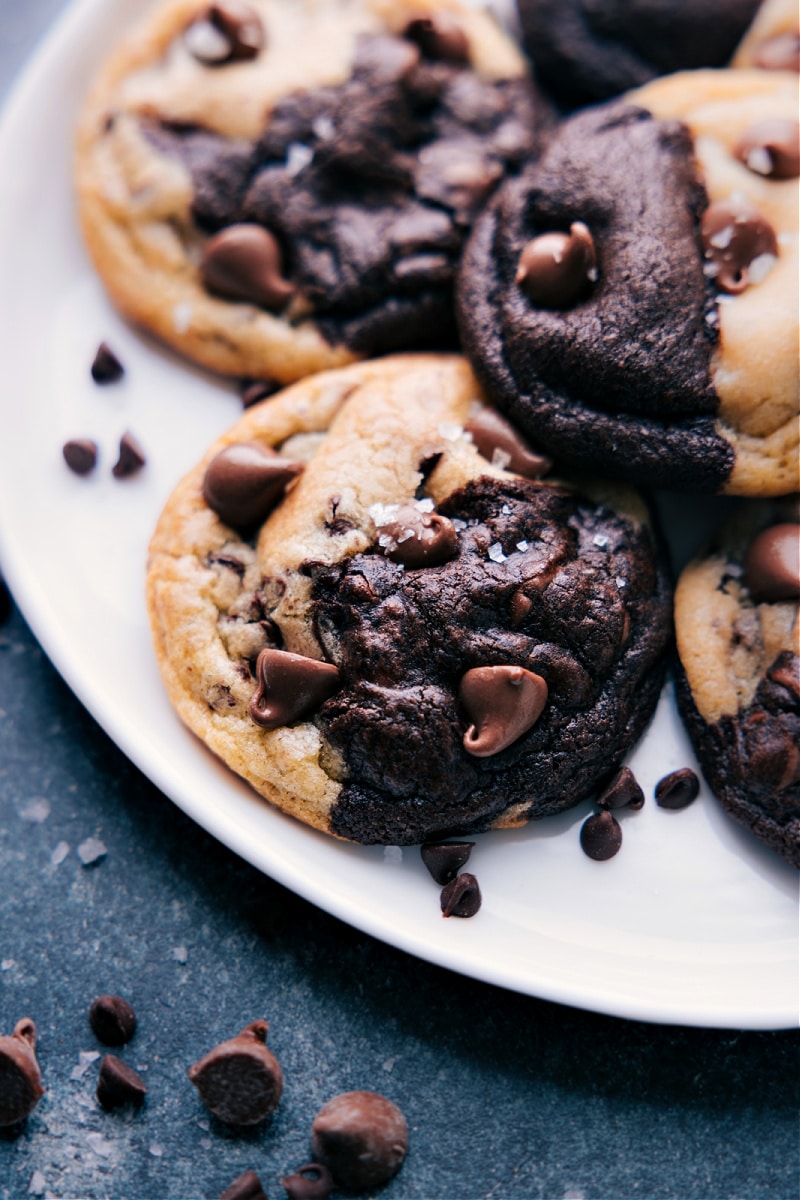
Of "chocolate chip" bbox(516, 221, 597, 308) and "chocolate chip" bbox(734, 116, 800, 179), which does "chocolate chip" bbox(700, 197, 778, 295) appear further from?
"chocolate chip" bbox(516, 221, 597, 308)

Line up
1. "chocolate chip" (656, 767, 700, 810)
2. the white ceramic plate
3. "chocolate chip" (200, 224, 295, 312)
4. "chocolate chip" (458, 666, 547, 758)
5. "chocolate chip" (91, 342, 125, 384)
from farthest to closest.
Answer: "chocolate chip" (91, 342, 125, 384) → "chocolate chip" (200, 224, 295, 312) → "chocolate chip" (656, 767, 700, 810) → the white ceramic plate → "chocolate chip" (458, 666, 547, 758)

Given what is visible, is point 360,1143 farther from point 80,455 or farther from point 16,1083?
point 80,455

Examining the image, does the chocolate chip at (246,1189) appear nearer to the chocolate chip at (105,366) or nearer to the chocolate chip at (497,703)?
the chocolate chip at (497,703)

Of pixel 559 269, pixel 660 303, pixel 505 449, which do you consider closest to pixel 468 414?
pixel 505 449

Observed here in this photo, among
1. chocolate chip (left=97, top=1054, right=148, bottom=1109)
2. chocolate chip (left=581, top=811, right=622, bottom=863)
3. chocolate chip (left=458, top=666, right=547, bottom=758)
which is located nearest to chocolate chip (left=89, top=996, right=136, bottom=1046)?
chocolate chip (left=97, top=1054, right=148, bottom=1109)

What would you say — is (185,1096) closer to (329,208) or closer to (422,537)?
(422,537)

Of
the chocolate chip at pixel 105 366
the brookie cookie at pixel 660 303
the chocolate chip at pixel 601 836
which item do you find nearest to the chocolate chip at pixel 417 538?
the brookie cookie at pixel 660 303

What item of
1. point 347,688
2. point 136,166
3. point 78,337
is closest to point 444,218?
point 136,166
